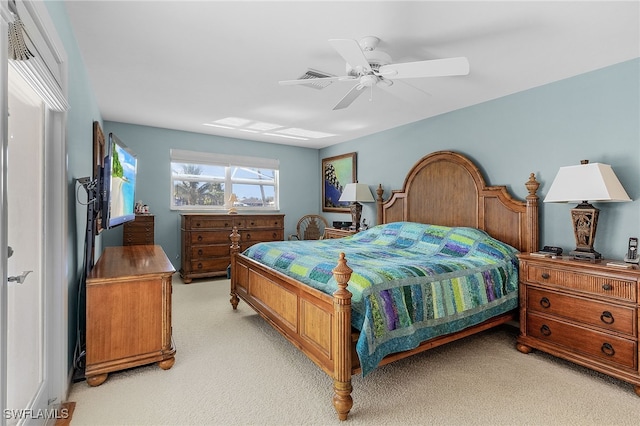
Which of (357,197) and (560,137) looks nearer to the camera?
(560,137)

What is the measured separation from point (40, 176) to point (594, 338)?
3.70 meters

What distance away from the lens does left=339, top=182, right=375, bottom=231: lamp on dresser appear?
504 centimetres

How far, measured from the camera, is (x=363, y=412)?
190 cm

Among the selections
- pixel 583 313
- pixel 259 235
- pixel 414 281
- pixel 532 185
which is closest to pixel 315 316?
pixel 414 281

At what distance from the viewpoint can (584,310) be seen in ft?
7.91

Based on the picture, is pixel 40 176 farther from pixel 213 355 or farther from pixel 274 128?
pixel 274 128

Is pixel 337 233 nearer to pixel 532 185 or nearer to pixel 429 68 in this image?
pixel 532 185

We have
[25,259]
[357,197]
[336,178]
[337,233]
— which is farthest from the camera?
[336,178]

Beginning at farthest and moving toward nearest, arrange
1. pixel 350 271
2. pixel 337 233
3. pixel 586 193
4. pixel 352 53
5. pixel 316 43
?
1. pixel 337 233
2. pixel 586 193
3. pixel 316 43
4. pixel 352 53
5. pixel 350 271

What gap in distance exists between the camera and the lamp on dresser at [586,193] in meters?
2.43

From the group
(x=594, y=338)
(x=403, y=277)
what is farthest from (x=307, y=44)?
(x=594, y=338)

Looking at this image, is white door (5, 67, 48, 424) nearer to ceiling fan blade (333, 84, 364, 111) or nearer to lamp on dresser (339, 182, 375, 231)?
ceiling fan blade (333, 84, 364, 111)

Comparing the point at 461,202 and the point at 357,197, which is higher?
the point at 357,197

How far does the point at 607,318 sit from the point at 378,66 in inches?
95.2
